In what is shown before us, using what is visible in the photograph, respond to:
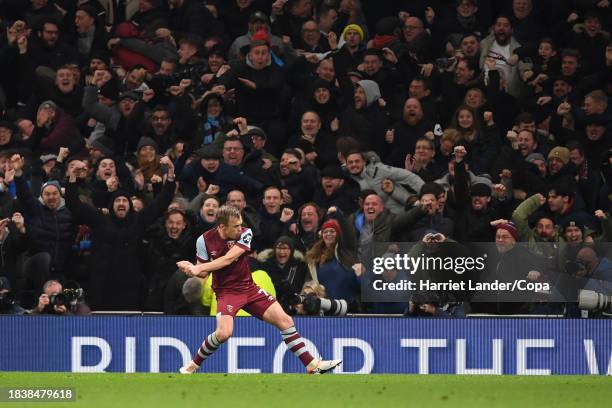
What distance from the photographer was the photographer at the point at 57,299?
1616cm

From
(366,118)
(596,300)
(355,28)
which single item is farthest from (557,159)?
(355,28)

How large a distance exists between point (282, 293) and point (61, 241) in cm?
270

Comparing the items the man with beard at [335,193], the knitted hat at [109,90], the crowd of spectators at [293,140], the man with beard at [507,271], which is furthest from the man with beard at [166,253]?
the knitted hat at [109,90]

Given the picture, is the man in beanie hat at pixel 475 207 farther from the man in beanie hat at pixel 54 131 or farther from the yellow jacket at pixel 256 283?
the man in beanie hat at pixel 54 131

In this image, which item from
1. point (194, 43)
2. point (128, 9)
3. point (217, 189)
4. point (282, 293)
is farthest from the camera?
point (128, 9)

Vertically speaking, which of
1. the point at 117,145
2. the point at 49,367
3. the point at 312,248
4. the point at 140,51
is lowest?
the point at 49,367

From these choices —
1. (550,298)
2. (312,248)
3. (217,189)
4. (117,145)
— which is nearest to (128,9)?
(117,145)

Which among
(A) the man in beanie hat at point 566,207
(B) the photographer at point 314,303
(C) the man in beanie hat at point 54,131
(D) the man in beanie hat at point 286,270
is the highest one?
(C) the man in beanie hat at point 54,131

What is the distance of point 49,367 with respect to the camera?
1616 cm

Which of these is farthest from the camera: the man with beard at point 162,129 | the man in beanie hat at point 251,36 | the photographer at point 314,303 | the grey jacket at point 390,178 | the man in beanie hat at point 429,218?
the man in beanie hat at point 251,36

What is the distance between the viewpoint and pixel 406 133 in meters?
18.7

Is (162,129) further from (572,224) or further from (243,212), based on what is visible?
(572,224)

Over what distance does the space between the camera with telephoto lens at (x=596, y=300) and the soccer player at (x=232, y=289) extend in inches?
135

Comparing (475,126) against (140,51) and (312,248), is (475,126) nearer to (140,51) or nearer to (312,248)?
→ (312,248)
